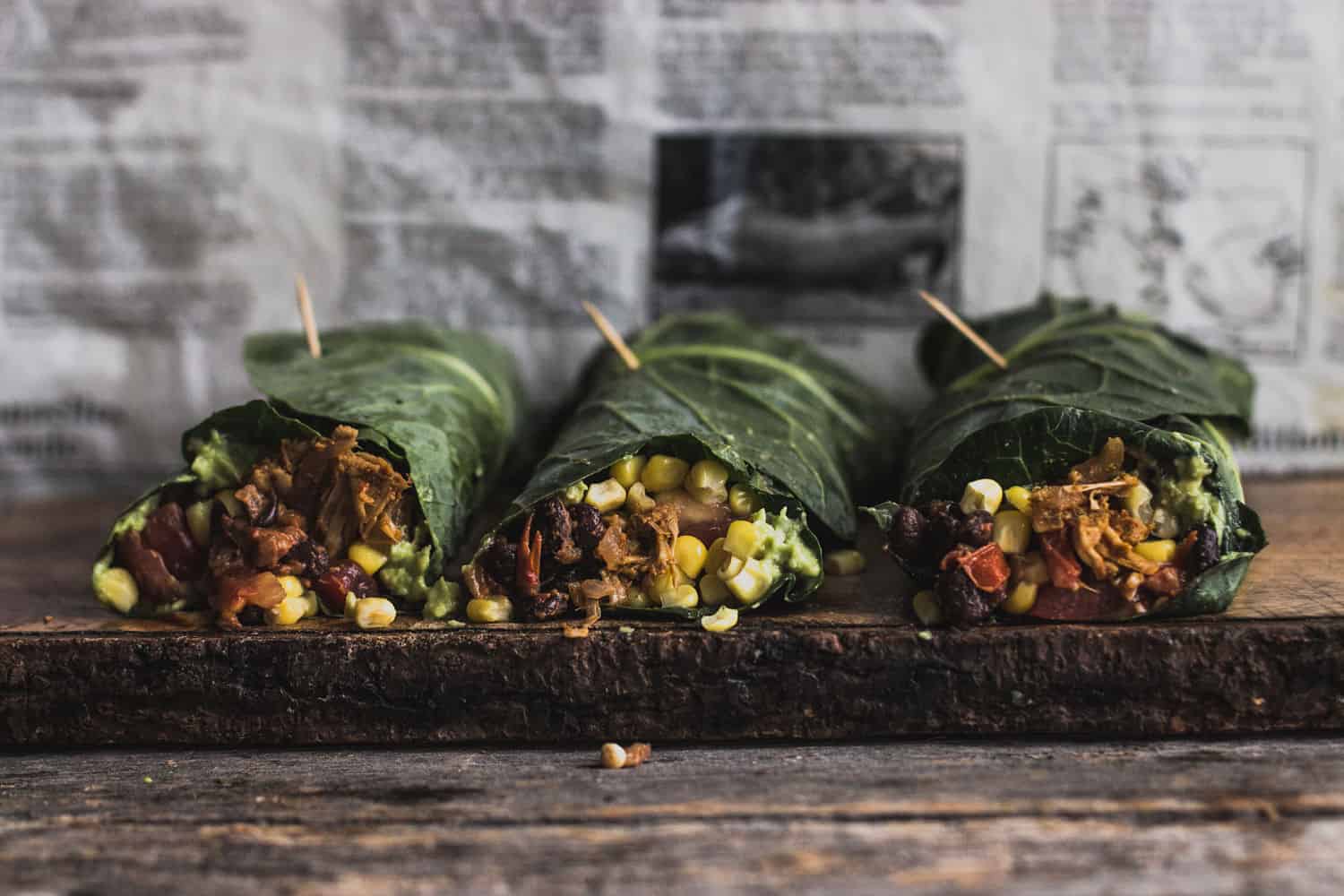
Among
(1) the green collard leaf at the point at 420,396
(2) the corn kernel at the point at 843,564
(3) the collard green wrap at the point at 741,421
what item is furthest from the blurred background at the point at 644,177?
(2) the corn kernel at the point at 843,564

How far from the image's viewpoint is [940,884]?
1.83 m

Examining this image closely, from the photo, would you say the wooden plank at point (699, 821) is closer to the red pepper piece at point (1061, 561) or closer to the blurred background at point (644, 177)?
the red pepper piece at point (1061, 561)

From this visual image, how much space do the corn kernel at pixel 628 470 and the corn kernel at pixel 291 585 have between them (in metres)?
0.71

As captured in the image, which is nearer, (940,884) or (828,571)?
(940,884)

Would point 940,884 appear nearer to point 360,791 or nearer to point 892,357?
point 360,791

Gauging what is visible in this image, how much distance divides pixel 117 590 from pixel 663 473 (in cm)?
120

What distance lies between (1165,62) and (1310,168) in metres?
0.62

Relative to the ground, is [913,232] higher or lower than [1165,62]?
lower

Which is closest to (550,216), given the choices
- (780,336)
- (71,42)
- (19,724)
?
(780,336)

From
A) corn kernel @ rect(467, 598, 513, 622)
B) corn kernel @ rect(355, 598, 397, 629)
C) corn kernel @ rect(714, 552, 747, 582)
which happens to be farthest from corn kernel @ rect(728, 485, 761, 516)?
corn kernel @ rect(355, 598, 397, 629)

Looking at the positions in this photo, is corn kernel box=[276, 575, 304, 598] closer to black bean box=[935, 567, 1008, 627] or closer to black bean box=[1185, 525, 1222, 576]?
black bean box=[935, 567, 1008, 627]

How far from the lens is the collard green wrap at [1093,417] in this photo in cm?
238

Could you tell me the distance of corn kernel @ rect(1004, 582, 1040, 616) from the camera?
2352 mm

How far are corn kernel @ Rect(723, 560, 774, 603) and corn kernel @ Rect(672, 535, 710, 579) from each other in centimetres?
8
